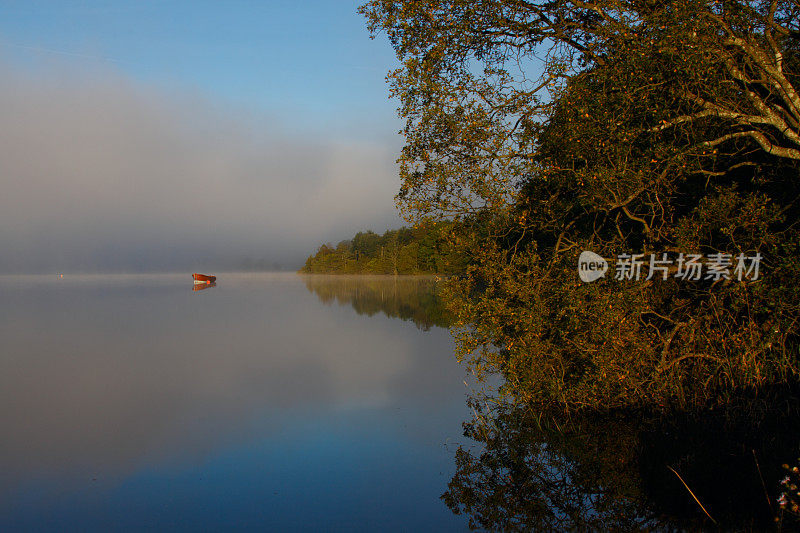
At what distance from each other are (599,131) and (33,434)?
9.65 meters

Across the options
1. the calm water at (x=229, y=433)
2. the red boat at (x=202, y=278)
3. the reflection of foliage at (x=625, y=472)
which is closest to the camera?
the reflection of foliage at (x=625, y=472)

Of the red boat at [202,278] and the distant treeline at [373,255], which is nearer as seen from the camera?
the red boat at [202,278]

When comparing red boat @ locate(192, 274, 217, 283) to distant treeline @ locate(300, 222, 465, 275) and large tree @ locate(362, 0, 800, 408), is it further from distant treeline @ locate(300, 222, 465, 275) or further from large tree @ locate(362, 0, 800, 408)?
large tree @ locate(362, 0, 800, 408)

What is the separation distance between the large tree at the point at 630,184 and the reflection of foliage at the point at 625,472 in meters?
0.61

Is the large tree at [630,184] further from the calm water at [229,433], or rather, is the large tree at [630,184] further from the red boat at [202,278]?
the red boat at [202,278]

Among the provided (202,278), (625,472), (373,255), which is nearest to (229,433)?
(625,472)

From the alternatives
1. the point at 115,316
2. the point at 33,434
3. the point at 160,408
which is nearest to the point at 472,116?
the point at 160,408

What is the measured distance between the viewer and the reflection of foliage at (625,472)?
5062 mm

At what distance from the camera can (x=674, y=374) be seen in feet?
25.3

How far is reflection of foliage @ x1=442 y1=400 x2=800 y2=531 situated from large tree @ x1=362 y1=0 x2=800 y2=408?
0.61 m

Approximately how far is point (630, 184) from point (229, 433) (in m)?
7.05

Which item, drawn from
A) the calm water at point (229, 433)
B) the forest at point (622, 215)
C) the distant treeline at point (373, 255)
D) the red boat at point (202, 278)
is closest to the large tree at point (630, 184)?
the forest at point (622, 215)

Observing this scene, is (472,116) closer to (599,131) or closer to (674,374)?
(599,131)

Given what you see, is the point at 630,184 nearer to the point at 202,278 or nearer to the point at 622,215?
the point at 622,215
